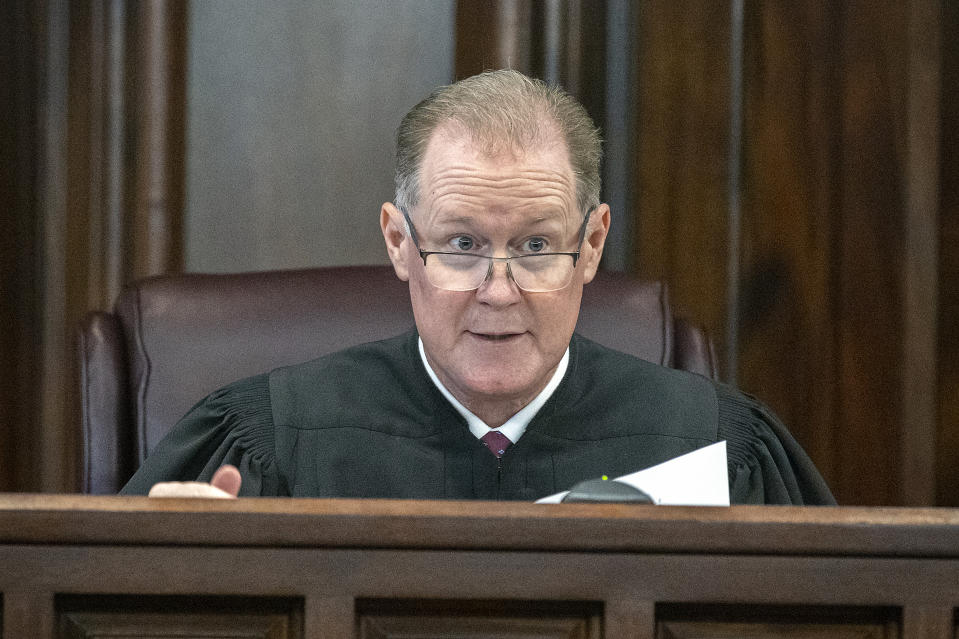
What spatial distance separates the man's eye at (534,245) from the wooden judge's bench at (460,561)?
2.61ft

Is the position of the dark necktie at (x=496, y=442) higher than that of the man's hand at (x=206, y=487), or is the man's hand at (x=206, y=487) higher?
the man's hand at (x=206, y=487)

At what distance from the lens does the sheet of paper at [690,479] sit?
114 centimetres

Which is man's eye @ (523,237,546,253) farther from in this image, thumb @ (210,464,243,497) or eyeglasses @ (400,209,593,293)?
thumb @ (210,464,243,497)

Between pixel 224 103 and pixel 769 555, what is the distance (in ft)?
6.08

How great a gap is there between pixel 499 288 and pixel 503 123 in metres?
0.25

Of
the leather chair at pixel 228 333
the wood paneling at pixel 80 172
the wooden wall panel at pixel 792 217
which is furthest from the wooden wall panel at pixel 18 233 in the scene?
the wooden wall panel at pixel 792 217

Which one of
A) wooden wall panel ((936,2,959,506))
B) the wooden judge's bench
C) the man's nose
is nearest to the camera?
the wooden judge's bench

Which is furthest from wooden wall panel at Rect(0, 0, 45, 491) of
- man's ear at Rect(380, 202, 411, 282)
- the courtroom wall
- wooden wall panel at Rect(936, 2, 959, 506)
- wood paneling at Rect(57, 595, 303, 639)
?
wooden wall panel at Rect(936, 2, 959, 506)

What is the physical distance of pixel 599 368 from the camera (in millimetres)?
1791

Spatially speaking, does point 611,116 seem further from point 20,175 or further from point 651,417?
point 20,175

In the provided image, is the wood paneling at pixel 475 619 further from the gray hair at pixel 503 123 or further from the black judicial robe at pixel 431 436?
the gray hair at pixel 503 123

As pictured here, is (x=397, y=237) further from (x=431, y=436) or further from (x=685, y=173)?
(x=685, y=173)

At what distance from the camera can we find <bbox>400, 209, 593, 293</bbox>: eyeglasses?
1531 mm

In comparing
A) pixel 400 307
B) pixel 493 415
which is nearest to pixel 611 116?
pixel 400 307
